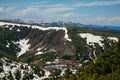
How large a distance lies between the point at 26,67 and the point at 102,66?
10172 centimetres

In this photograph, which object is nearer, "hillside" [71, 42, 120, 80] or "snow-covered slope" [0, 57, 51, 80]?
"hillside" [71, 42, 120, 80]

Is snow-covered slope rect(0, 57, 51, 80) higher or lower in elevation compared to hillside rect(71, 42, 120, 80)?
lower

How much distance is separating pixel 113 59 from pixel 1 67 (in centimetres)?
10764

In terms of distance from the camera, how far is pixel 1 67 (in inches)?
7219

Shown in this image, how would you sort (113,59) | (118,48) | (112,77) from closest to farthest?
1. (112,77)
2. (113,59)
3. (118,48)

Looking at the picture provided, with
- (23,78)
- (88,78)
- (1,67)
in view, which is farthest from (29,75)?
(88,78)

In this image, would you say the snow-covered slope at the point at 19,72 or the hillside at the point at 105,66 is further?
the snow-covered slope at the point at 19,72

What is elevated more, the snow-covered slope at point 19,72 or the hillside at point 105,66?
the hillside at point 105,66

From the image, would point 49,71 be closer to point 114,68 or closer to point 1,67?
point 1,67

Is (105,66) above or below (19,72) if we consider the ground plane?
above

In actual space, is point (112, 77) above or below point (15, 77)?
above

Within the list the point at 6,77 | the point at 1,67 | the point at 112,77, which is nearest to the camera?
the point at 112,77

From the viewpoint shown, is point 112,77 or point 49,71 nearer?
point 112,77

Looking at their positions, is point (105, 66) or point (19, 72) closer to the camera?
point (105, 66)
